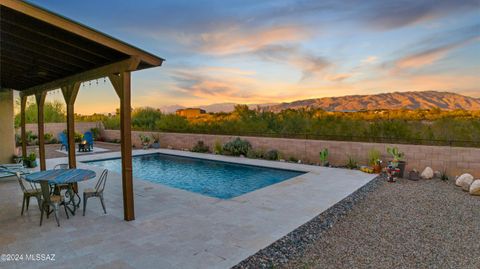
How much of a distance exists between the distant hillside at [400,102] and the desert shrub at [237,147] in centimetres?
358

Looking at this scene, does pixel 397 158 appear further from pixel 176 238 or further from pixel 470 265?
pixel 176 238

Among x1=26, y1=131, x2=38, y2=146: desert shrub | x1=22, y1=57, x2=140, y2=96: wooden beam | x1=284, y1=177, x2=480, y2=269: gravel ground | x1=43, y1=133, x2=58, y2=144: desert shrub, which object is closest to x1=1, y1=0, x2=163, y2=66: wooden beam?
x1=22, y1=57, x2=140, y2=96: wooden beam

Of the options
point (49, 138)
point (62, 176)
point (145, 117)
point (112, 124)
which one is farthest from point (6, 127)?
point (145, 117)

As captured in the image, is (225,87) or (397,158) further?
(225,87)

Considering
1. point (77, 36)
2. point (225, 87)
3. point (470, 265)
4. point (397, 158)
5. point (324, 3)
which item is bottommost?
point (470, 265)

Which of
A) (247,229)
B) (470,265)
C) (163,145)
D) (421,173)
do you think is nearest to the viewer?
(470,265)

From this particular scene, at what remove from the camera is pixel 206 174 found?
9547mm

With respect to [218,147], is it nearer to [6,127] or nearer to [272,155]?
[272,155]

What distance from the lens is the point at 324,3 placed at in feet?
32.0

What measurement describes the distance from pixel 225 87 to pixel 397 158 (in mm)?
12718

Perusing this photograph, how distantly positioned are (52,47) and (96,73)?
0.78 meters

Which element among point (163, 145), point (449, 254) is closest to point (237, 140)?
point (163, 145)

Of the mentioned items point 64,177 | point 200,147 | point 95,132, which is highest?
point 95,132

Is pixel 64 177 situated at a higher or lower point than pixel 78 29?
lower
